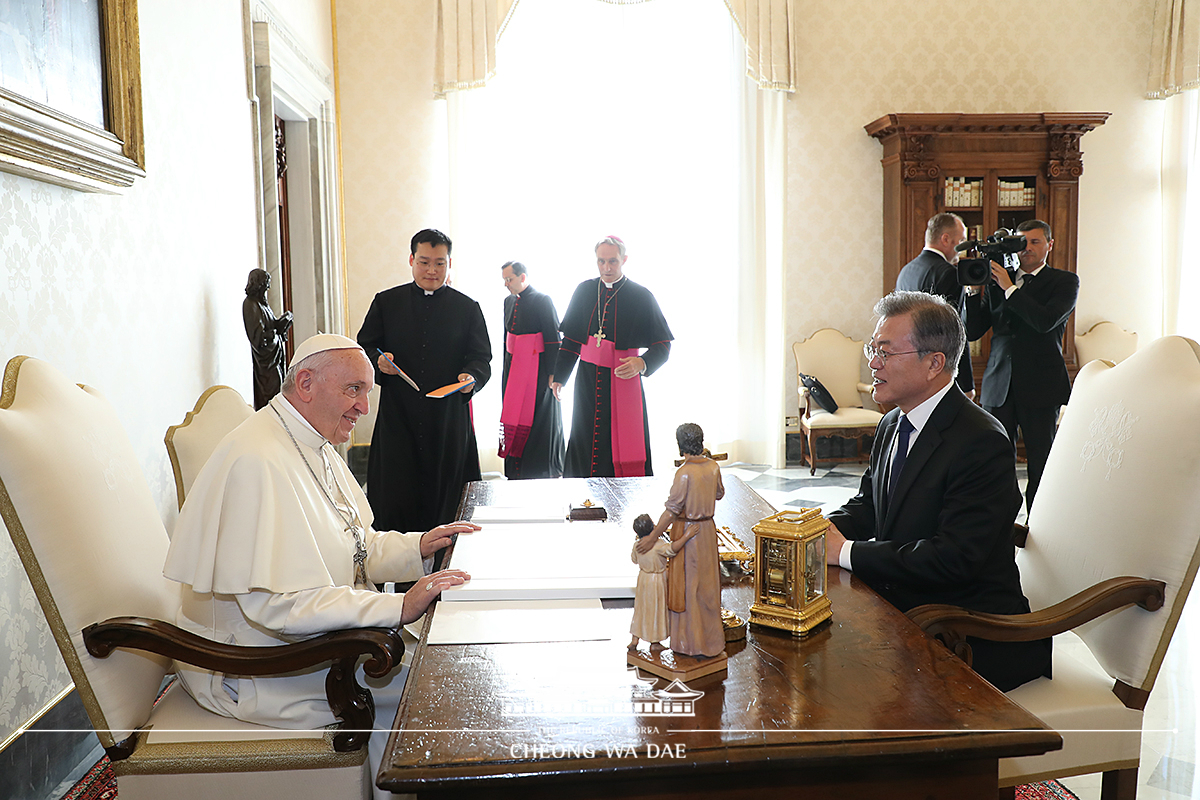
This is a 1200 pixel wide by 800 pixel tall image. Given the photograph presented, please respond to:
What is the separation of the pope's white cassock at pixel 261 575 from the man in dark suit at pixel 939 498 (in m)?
1.09

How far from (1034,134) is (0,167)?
24.4 feet

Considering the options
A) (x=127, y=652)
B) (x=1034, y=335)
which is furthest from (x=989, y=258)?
(x=127, y=652)

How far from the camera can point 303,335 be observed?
21.3ft

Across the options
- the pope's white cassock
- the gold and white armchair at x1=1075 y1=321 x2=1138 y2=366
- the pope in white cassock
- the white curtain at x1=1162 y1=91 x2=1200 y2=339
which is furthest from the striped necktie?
the white curtain at x1=1162 y1=91 x2=1200 y2=339

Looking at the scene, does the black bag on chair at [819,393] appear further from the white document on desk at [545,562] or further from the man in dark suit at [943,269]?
the white document on desk at [545,562]

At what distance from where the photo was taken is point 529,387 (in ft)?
18.8

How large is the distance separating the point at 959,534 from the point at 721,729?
0.96 m

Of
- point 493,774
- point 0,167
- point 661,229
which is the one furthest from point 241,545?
point 661,229

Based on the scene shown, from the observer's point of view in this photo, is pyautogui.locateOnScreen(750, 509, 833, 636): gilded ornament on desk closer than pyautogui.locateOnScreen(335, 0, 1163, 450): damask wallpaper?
Yes

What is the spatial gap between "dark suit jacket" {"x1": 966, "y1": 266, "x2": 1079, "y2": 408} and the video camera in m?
0.14

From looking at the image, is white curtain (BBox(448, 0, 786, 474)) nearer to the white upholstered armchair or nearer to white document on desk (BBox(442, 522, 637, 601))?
white document on desk (BBox(442, 522, 637, 601))

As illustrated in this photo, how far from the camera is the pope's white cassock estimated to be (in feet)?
5.81

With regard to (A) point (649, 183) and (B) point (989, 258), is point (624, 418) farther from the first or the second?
(A) point (649, 183)

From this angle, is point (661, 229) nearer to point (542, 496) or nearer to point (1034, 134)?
point (1034, 134)
